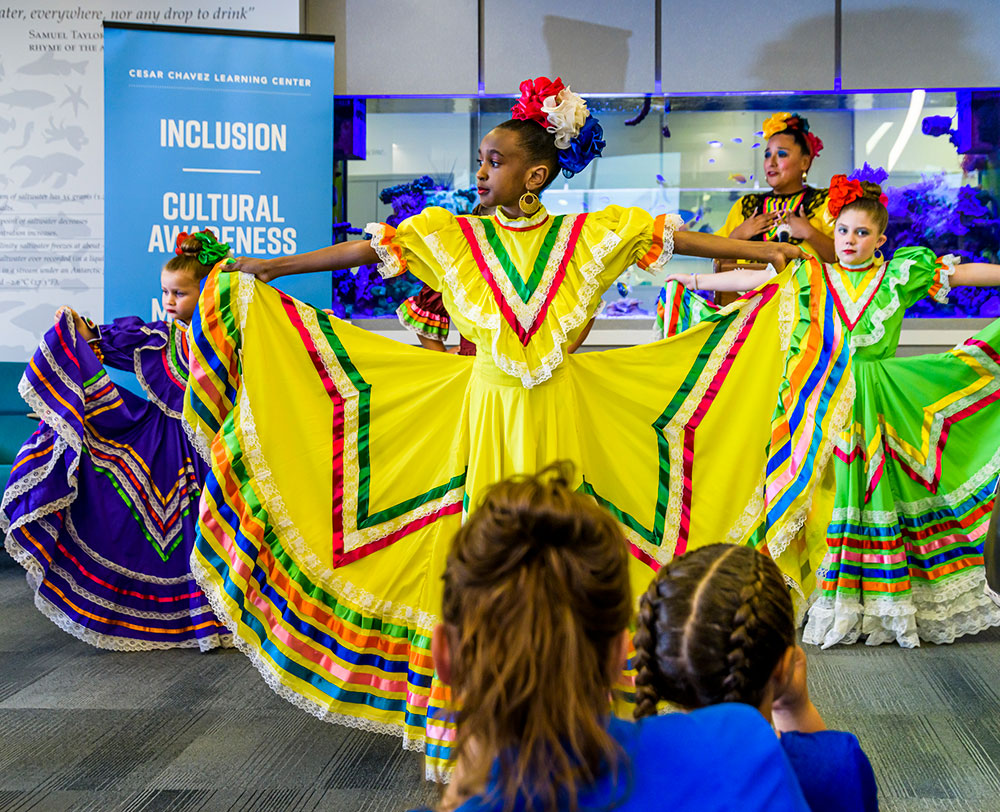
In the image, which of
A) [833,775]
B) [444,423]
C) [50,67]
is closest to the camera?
[833,775]

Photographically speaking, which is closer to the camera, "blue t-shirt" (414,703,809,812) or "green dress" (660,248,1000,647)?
"blue t-shirt" (414,703,809,812)

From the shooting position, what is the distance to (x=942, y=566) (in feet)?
10.2

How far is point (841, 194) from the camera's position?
3.19 m

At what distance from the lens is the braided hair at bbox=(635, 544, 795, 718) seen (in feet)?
3.30

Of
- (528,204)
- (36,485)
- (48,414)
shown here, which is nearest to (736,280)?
(528,204)

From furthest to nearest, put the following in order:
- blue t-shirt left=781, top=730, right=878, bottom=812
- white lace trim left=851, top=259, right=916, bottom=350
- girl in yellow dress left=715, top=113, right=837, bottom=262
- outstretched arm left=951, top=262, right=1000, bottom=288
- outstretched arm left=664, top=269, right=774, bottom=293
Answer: girl in yellow dress left=715, top=113, right=837, bottom=262
white lace trim left=851, top=259, right=916, bottom=350
outstretched arm left=951, top=262, right=1000, bottom=288
outstretched arm left=664, top=269, right=774, bottom=293
blue t-shirt left=781, top=730, right=878, bottom=812

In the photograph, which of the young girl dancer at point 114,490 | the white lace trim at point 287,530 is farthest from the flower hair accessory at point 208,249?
the white lace trim at point 287,530

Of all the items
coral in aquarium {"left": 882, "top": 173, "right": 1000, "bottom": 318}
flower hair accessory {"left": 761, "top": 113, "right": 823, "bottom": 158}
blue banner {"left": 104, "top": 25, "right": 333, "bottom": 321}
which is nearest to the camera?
flower hair accessory {"left": 761, "top": 113, "right": 823, "bottom": 158}

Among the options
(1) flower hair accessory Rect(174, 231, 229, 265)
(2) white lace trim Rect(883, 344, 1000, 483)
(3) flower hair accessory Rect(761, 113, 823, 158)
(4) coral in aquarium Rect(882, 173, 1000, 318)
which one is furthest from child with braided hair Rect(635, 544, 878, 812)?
(4) coral in aquarium Rect(882, 173, 1000, 318)

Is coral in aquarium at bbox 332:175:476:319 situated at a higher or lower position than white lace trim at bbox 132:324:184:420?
higher

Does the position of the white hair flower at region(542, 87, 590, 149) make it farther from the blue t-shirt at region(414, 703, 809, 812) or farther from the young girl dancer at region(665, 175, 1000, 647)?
the blue t-shirt at region(414, 703, 809, 812)

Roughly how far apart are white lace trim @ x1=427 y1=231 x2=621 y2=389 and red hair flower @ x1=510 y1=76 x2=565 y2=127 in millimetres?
311

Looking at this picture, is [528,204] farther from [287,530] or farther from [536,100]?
[287,530]

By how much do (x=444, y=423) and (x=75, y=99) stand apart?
12.7 feet
